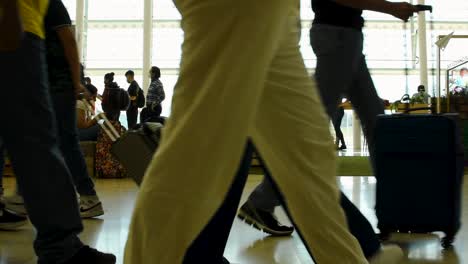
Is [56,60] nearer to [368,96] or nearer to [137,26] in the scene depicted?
[368,96]

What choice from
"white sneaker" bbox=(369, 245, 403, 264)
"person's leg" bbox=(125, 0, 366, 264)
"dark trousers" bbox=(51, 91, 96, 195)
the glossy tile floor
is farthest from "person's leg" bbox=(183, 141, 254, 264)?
"dark trousers" bbox=(51, 91, 96, 195)

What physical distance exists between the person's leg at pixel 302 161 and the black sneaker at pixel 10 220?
5.99ft

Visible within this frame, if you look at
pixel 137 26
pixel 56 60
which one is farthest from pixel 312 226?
pixel 137 26

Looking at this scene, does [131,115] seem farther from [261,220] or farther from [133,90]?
[261,220]

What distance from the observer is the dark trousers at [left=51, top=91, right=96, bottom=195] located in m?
2.78

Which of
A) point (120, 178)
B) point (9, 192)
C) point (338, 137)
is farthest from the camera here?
point (338, 137)

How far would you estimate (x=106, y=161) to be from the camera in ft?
19.2

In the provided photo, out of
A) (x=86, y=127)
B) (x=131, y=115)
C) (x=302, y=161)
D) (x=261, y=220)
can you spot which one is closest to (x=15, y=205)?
(x=261, y=220)

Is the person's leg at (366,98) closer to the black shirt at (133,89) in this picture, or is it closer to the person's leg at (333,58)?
the person's leg at (333,58)

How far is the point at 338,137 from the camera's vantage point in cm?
1184

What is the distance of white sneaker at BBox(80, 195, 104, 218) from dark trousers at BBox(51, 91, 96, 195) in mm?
62

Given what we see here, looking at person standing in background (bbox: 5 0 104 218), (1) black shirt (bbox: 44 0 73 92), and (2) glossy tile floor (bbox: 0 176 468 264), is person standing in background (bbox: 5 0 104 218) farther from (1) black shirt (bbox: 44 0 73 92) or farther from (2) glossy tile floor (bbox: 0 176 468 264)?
(2) glossy tile floor (bbox: 0 176 468 264)

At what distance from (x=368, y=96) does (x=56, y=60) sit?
1.49 meters

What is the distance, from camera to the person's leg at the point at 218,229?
1158 mm
